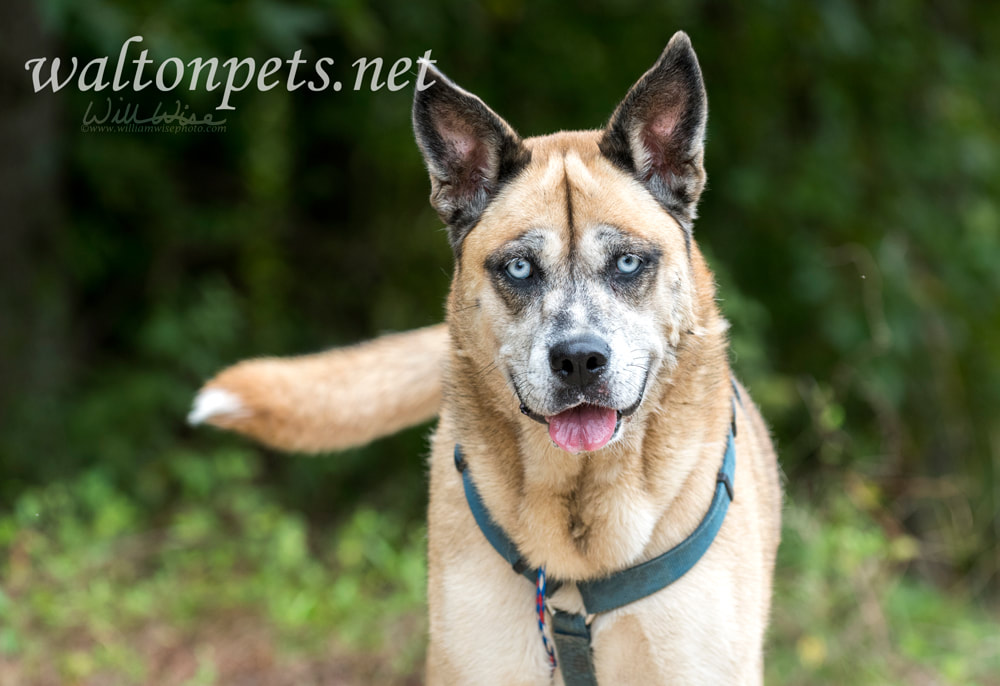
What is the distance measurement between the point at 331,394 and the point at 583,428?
0.97 meters

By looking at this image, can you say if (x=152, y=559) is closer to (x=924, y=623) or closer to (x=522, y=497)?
(x=522, y=497)

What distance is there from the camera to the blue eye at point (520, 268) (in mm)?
2719

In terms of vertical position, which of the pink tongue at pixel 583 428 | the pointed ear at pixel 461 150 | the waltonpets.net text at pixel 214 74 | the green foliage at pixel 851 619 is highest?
the waltonpets.net text at pixel 214 74

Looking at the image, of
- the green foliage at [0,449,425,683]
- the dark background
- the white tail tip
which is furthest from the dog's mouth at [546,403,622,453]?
the dark background

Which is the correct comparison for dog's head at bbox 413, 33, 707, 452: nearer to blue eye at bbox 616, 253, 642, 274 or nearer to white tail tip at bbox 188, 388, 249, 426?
blue eye at bbox 616, 253, 642, 274

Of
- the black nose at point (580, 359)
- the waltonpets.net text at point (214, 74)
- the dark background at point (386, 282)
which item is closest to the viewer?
the black nose at point (580, 359)

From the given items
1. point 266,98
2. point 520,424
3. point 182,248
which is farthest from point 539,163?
point 182,248

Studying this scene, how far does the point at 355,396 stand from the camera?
325 cm

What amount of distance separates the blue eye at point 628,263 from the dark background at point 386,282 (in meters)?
2.04

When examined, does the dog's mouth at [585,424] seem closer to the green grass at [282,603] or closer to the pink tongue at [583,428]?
the pink tongue at [583,428]

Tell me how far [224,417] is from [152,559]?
99.5 inches

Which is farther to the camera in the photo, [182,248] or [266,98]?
[182,248]

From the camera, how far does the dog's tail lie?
3090 millimetres

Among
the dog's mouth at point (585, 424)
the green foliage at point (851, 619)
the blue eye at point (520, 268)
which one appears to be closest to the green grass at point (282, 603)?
the green foliage at point (851, 619)
